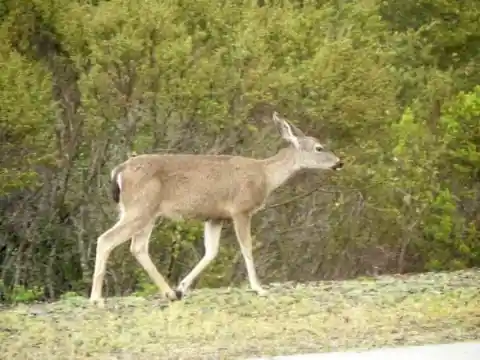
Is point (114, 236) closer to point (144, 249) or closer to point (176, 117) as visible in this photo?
point (144, 249)

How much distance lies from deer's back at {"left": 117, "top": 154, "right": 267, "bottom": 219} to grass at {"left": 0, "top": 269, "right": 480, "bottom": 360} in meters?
0.97

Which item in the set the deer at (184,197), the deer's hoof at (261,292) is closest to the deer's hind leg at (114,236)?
the deer at (184,197)

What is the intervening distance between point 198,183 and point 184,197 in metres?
0.23

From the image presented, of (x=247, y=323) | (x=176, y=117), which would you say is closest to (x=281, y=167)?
(x=247, y=323)

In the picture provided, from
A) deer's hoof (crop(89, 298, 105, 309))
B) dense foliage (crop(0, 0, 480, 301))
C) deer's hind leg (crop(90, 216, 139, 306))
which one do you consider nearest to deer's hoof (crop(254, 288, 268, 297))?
deer's hind leg (crop(90, 216, 139, 306))

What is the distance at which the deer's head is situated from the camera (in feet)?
47.9

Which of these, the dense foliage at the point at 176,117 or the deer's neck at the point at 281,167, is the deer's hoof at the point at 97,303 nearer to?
the deer's neck at the point at 281,167

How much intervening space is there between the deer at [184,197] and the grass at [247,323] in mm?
436

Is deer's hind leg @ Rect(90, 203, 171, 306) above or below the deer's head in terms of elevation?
below

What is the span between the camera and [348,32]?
1984 centimetres

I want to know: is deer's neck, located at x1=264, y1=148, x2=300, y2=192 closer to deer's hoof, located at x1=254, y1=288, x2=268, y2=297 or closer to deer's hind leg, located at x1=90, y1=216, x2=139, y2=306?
deer's hoof, located at x1=254, y1=288, x2=268, y2=297

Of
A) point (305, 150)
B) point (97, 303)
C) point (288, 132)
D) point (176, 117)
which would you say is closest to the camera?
point (97, 303)

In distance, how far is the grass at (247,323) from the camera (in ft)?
32.1

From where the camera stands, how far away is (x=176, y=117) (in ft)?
59.0
